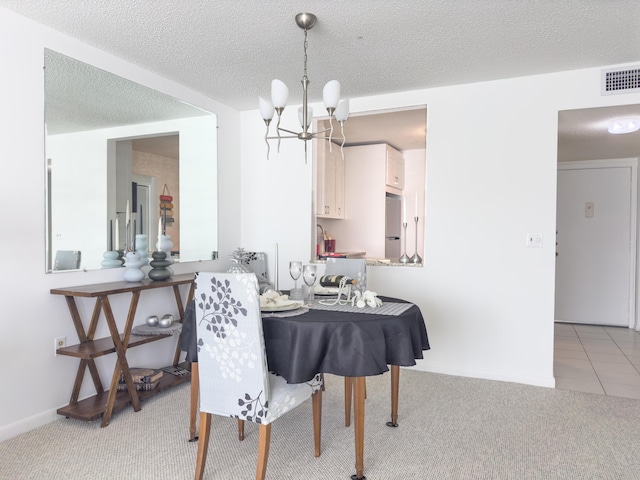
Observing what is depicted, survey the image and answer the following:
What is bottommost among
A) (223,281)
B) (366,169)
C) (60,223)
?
(223,281)

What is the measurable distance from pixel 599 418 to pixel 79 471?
9.54ft

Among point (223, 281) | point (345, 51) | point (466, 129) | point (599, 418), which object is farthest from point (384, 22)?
point (599, 418)

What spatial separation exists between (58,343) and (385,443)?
2000mm

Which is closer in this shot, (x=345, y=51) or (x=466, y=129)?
(x=345, y=51)

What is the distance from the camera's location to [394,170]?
5.94m

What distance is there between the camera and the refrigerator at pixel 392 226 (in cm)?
582

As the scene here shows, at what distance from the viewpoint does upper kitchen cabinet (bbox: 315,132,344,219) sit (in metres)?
4.69

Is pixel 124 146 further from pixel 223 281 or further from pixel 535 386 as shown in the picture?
pixel 535 386

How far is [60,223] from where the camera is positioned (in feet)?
9.07

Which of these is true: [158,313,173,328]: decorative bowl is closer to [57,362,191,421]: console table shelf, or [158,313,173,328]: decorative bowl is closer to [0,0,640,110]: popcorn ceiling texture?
[57,362,191,421]: console table shelf

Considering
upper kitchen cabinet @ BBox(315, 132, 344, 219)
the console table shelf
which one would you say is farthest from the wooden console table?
upper kitchen cabinet @ BBox(315, 132, 344, 219)

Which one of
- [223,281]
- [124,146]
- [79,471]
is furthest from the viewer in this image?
[124,146]

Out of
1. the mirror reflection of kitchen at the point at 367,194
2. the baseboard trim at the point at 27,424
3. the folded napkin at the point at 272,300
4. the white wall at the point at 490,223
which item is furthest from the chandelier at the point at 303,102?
the mirror reflection of kitchen at the point at 367,194

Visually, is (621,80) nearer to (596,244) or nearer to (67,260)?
(596,244)
